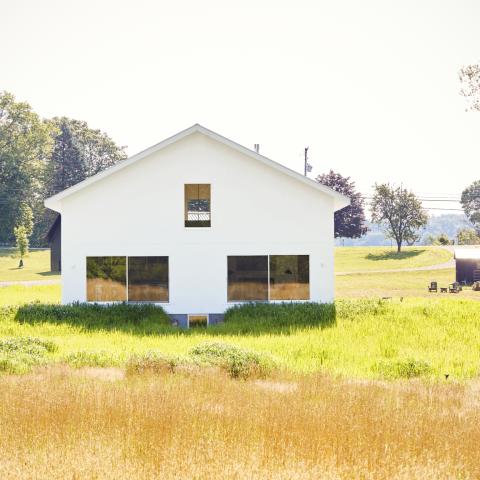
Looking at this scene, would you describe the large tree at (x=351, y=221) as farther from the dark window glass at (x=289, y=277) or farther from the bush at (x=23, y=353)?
the bush at (x=23, y=353)

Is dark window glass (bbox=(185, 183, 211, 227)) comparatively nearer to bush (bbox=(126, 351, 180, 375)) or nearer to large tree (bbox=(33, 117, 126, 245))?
bush (bbox=(126, 351, 180, 375))

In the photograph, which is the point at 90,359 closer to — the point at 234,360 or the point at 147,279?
the point at 234,360

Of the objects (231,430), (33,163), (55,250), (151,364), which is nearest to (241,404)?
(231,430)

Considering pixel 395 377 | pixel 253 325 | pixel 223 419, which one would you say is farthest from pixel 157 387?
pixel 253 325

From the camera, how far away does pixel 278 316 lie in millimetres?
20484

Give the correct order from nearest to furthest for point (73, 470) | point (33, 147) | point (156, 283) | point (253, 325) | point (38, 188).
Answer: point (73, 470), point (253, 325), point (156, 283), point (33, 147), point (38, 188)

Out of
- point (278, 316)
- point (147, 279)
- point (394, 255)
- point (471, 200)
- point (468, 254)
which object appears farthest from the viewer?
point (471, 200)

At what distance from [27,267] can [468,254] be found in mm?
41501

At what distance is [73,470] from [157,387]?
3.90 meters

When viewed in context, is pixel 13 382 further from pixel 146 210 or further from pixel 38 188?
pixel 38 188

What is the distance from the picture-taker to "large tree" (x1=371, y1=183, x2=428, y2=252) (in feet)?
262

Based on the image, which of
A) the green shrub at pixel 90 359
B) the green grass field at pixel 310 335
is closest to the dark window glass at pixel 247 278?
the green grass field at pixel 310 335

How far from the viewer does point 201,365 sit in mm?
12164

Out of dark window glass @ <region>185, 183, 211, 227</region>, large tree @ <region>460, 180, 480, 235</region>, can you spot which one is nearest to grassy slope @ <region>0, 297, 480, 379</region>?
dark window glass @ <region>185, 183, 211, 227</region>
